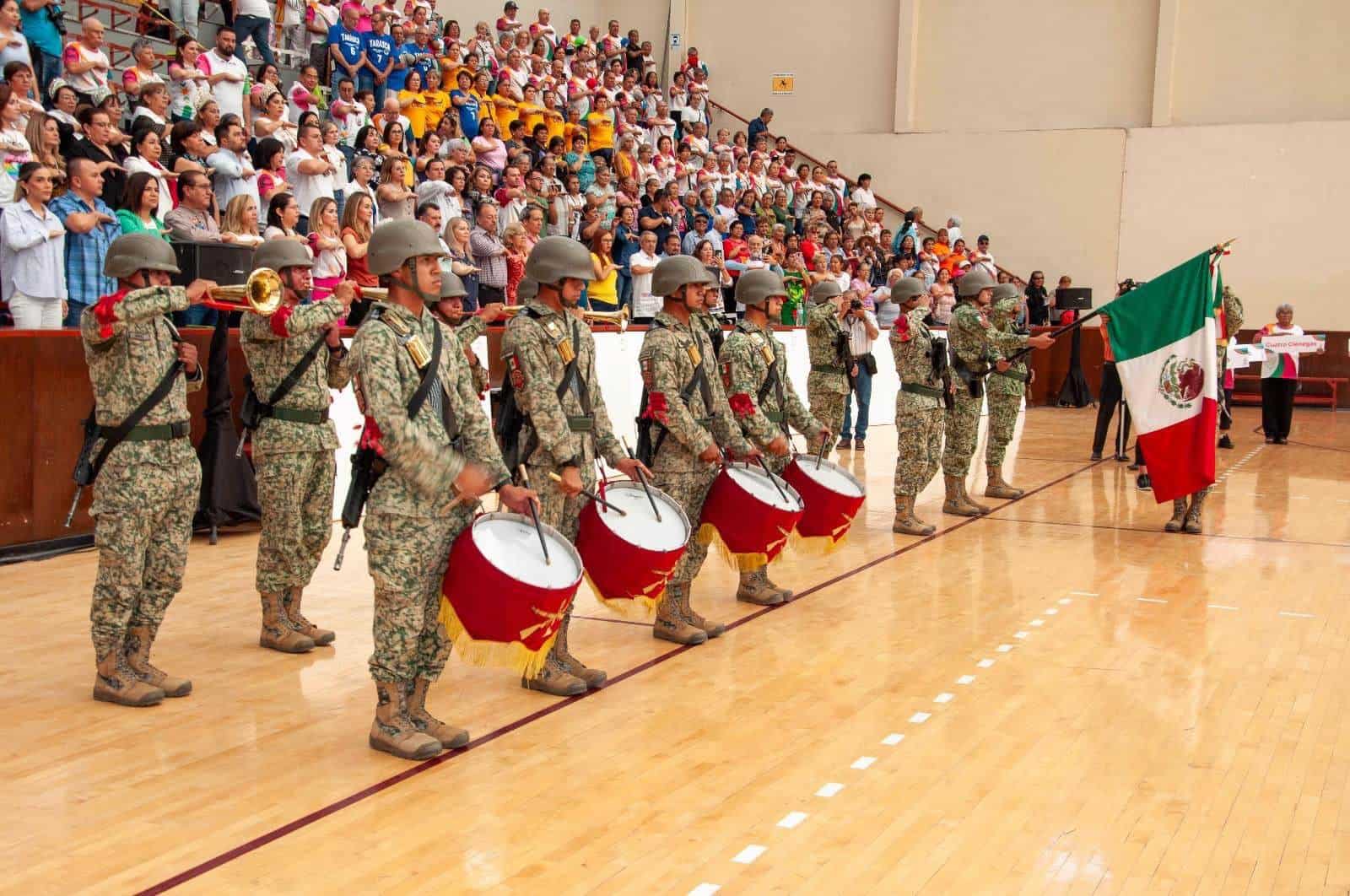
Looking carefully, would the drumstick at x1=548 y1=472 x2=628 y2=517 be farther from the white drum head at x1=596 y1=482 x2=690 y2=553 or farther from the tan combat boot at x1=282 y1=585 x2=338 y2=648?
the tan combat boot at x1=282 y1=585 x2=338 y2=648

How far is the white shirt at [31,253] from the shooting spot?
8586 mm

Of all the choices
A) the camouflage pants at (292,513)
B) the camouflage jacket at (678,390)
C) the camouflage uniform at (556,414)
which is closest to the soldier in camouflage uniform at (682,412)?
the camouflage jacket at (678,390)

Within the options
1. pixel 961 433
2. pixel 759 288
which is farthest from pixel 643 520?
pixel 961 433

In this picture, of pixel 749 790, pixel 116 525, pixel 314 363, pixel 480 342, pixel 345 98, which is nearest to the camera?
pixel 749 790

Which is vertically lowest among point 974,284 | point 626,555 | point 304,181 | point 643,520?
point 626,555

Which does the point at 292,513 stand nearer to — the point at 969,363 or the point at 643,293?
the point at 969,363

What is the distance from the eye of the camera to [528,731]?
5.42 meters

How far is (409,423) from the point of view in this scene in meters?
4.73

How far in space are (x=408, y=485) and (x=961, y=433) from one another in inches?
274

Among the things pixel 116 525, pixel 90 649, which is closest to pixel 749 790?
pixel 116 525

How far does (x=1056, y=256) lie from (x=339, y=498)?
61.0 feet

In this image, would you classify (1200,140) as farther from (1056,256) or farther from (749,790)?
(749,790)

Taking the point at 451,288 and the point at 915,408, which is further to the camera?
the point at 915,408

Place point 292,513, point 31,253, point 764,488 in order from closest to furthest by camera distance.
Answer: point 292,513
point 764,488
point 31,253
